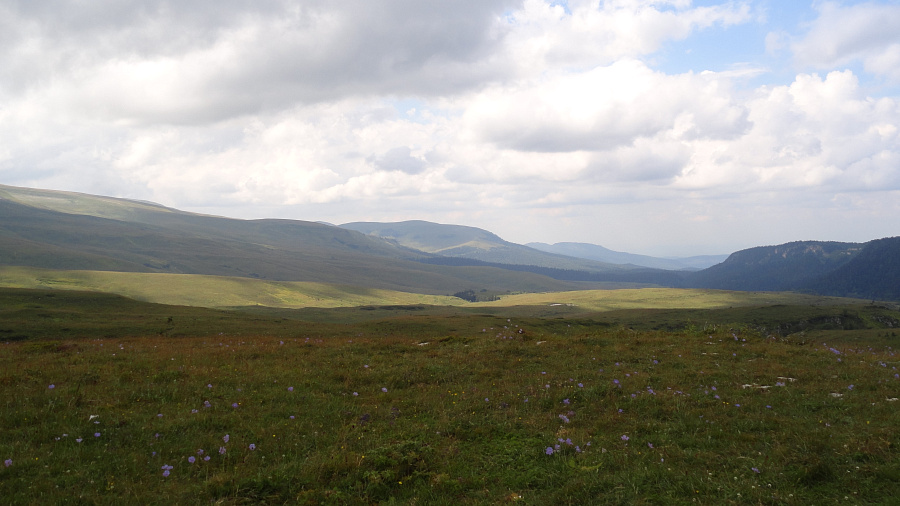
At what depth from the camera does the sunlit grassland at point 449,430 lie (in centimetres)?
905

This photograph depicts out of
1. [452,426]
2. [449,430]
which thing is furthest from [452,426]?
[449,430]

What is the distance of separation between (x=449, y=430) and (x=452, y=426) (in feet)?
0.96

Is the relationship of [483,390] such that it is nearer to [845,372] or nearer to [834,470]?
[834,470]

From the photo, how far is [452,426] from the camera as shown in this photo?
1266 cm

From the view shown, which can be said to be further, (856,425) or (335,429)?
(335,429)

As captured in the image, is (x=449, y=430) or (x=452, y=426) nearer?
(x=449, y=430)

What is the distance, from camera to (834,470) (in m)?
9.20

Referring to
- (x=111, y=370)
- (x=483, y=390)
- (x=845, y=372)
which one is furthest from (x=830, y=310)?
(x=111, y=370)

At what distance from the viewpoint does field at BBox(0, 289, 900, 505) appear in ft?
29.8

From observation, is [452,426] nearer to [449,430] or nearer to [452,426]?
[452,426]

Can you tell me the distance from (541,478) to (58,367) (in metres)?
17.6

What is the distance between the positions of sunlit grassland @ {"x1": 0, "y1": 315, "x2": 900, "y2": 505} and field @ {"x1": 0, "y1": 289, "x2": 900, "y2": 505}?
0.17 ft

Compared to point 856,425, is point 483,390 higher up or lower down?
lower down

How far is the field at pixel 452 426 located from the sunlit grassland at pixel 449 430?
52 millimetres
